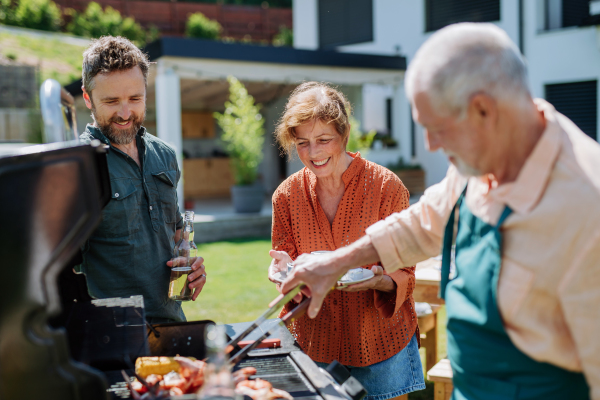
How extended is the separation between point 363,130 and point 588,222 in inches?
522

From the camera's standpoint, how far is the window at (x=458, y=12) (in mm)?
13633

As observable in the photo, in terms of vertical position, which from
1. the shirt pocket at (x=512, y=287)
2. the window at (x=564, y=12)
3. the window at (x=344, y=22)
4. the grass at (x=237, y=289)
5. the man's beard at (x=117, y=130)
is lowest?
the grass at (x=237, y=289)

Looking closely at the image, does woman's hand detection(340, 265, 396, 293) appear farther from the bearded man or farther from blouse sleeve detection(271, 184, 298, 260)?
the bearded man

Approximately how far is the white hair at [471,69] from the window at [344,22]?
614 inches

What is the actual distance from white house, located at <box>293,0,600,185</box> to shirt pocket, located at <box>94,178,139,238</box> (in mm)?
11555

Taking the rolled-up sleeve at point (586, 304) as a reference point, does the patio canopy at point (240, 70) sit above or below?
above

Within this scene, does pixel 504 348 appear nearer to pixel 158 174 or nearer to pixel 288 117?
pixel 288 117

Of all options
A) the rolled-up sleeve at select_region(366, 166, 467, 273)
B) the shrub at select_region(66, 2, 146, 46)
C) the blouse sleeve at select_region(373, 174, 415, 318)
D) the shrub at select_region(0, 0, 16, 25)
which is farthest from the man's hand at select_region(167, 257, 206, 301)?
the shrub at select_region(0, 0, 16, 25)

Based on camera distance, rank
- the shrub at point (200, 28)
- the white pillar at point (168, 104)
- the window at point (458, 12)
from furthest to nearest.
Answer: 1. the shrub at point (200, 28)
2. the window at point (458, 12)
3. the white pillar at point (168, 104)

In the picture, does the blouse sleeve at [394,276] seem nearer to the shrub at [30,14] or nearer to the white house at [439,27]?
the white house at [439,27]

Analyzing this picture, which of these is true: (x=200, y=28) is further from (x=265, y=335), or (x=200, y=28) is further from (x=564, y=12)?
(x=265, y=335)

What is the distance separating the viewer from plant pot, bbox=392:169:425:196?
13336 mm

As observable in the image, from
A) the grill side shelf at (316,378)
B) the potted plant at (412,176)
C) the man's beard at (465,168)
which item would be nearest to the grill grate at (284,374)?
the grill side shelf at (316,378)

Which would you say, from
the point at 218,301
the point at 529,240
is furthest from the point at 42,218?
the point at 218,301
